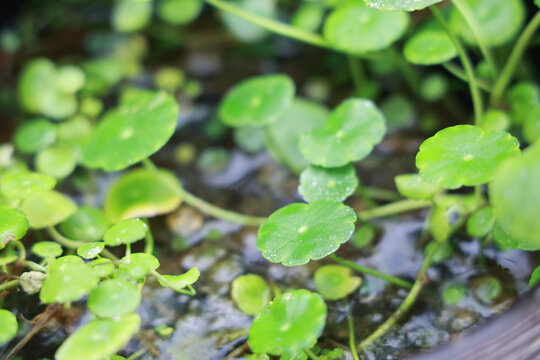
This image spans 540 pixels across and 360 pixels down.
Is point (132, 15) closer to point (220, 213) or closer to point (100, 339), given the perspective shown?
point (220, 213)

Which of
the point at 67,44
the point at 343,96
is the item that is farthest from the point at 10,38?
the point at 343,96

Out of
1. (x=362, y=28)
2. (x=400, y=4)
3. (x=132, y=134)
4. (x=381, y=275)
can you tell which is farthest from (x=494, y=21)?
(x=132, y=134)

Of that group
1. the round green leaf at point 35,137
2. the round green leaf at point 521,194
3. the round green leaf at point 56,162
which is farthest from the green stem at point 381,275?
the round green leaf at point 35,137

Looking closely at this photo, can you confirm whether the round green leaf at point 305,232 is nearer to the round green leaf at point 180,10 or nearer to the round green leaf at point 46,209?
the round green leaf at point 46,209

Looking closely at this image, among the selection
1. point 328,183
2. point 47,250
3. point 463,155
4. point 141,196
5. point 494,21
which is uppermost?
point 494,21

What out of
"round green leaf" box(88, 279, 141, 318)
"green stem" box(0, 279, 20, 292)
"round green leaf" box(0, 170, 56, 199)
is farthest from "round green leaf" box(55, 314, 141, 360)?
"round green leaf" box(0, 170, 56, 199)

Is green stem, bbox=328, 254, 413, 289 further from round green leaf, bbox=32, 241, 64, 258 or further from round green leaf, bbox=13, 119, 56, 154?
round green leaf, bbox=13, 119, 56, 154

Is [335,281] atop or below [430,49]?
below
